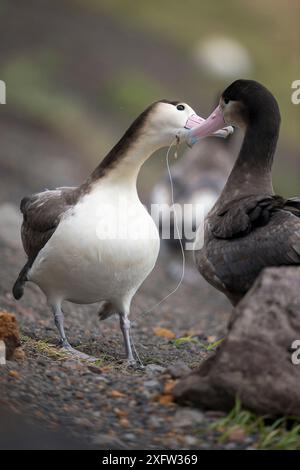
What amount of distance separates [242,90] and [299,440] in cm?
254

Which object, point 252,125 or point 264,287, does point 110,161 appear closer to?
point 252,125

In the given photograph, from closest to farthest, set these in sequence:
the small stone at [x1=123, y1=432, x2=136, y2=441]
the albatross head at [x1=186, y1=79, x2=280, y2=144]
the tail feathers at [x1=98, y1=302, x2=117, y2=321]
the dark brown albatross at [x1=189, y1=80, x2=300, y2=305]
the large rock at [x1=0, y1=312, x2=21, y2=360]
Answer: the small stone at [x1=123, y1=432, x2=136, y2=441] < the large rock at [x1=0, y1=312, x2=21, y2=360] < the dark brown albatross at [x1=189, y1=80, x2=300, y2=305] < the albatross head at [x1=186, y1=79, x2=280, y2=144] < the tail feathers at [x1=98, y1=302, x2=117, y2=321]

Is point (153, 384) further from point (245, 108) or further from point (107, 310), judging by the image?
point (245, 108)

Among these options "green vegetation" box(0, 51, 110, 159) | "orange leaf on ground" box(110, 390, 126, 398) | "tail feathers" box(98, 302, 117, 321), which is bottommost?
"orange leaf on ground" box(110, 390, 126, 398)

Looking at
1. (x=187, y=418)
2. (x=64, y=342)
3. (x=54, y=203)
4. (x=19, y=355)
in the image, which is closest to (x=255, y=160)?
(x=54, y=203)

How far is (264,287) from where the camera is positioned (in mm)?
4160

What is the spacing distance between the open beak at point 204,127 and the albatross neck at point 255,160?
18 cm

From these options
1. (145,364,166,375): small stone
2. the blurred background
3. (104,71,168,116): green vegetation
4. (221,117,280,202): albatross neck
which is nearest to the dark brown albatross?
(221,117,280,202): albatross neck

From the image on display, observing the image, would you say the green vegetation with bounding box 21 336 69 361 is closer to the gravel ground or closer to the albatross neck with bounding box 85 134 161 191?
the gravel ground

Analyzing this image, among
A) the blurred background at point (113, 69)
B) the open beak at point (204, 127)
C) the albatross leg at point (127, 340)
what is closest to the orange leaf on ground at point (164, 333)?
the albatross leg at point (127, 340)

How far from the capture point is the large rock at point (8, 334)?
4688 mm

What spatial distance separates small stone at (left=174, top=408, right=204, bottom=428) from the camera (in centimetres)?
411

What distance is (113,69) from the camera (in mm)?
19938

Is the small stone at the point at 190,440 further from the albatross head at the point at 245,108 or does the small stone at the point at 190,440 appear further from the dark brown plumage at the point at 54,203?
the albatross head at the point at 245,108
